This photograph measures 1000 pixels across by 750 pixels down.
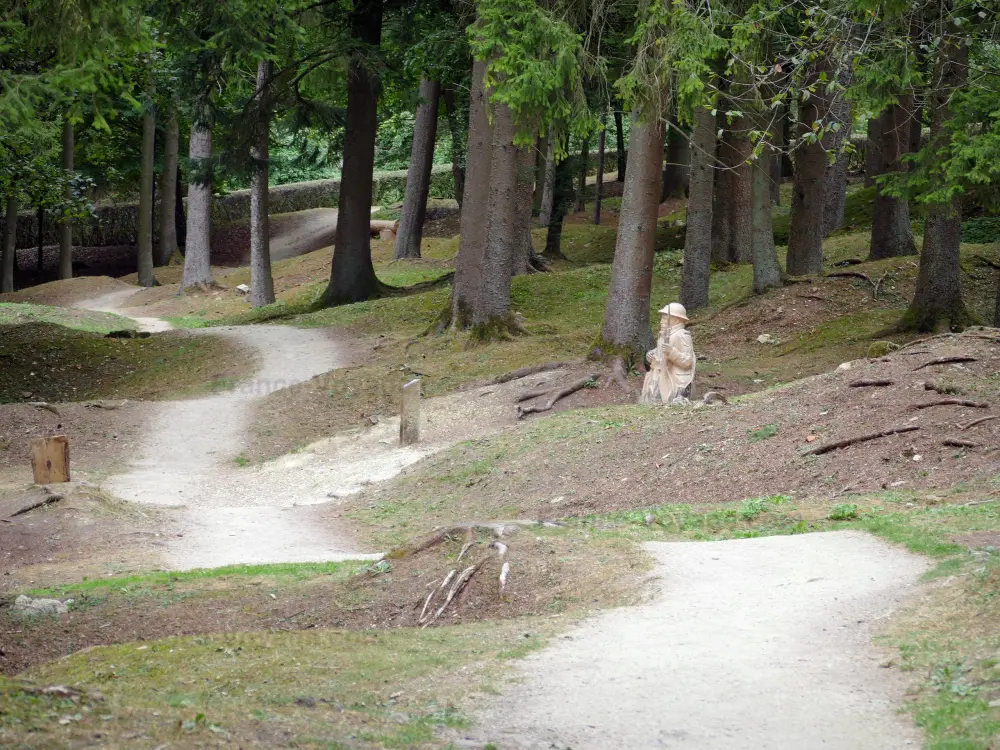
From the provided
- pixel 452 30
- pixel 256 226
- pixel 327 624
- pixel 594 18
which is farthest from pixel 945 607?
pixel 256 226

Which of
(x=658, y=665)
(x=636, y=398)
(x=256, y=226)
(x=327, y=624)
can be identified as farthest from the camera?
(x=256, y=226)

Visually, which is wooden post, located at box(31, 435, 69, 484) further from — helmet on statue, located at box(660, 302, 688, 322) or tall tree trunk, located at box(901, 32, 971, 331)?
tall tree trunk, located at box(901, 32, 971, 331)

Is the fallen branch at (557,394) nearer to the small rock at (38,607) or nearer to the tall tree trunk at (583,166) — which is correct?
the small rock at (38,607)

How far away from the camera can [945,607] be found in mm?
6988

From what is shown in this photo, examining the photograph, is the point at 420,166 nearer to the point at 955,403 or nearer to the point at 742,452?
the point at 742,452

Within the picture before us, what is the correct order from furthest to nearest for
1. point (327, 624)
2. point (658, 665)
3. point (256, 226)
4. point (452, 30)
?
point (256, 226), point (452, 30), point (327, 624), point (658, 665)

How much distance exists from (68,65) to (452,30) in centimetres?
1294

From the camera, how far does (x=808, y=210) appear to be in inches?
913

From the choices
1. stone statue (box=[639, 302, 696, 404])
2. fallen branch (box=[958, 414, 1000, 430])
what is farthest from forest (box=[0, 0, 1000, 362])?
fallen branch (box=[958, 414, 1000, 430])

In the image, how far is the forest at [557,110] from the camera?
11.0 metres

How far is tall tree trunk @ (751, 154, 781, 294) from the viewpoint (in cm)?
2234

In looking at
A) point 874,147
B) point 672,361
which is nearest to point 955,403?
point 672,361

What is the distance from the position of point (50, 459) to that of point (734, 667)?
9.72 m

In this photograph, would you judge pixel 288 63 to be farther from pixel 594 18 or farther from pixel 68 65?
pixel 68 65
